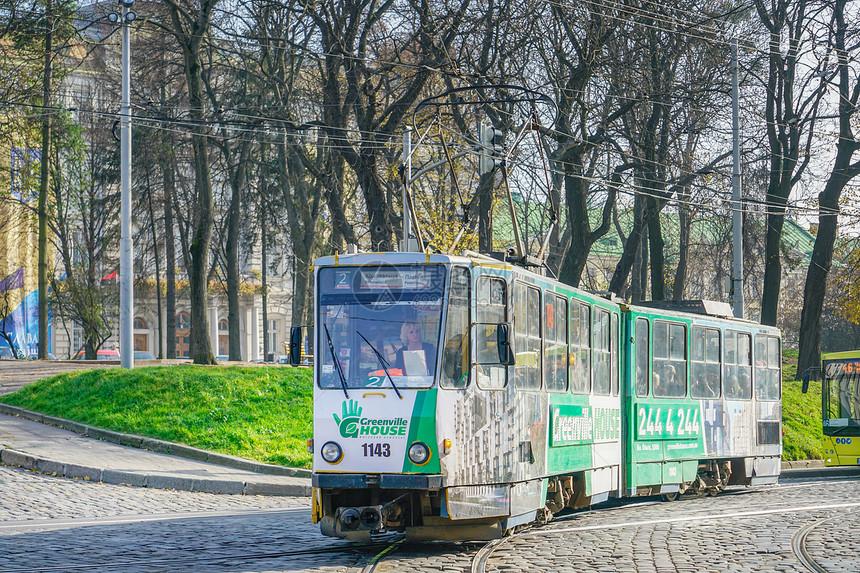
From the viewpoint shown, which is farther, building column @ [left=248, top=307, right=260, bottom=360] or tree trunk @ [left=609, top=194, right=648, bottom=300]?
building column @ [left=248, top=307, right=260, bottom=360]

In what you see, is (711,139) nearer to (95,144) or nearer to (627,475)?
(627,475)

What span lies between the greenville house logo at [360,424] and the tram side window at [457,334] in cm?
57

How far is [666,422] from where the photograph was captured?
15.8m

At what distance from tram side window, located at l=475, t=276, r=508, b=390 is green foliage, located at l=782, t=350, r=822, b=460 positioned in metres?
16.6

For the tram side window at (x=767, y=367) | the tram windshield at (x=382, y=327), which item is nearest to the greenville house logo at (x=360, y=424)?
the tram windshield at (x=382, y=327)

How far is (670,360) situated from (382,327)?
7.27 meters

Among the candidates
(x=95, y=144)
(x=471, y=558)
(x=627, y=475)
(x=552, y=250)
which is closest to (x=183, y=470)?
(x=627, y=475)

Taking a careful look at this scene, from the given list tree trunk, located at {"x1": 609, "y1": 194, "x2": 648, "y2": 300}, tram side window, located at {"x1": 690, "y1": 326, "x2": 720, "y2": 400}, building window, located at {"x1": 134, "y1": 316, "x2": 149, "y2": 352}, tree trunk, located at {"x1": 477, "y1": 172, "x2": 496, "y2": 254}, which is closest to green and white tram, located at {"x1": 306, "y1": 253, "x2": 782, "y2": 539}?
tram side window, located at {"x1": 690, "y1": 326, "x2": 720, "y2": 400}

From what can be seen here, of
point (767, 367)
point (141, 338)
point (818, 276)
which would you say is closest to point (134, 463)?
point (767, 367)

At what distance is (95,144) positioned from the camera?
137 feet

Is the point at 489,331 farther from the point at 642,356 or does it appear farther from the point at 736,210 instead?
the point at 736,210

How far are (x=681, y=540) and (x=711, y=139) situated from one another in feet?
70.6

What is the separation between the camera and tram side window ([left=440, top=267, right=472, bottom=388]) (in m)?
10.1

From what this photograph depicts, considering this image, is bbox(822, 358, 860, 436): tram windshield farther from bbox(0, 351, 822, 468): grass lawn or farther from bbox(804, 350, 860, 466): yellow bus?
bbox(0, 351, 822, 468): grass lawn
